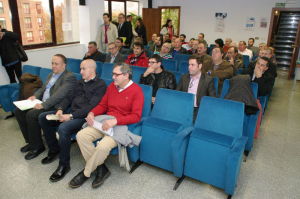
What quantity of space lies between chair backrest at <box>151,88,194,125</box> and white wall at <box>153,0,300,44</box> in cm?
733

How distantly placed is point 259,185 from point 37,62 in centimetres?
515

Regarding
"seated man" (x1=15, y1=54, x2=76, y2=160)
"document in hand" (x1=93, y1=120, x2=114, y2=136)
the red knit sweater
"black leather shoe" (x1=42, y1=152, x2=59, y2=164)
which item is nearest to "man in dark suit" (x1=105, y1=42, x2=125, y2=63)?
"seated man" (x1=15, y1=54, x2=76, y2=160)

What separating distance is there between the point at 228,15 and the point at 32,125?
8.22m

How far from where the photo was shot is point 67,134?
2.55 metres

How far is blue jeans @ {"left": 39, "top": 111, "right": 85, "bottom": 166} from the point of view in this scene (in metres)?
2.54

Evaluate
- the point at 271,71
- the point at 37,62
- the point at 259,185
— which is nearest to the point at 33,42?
the point at 37,62

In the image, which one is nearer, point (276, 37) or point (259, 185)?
→ point (259, 185)

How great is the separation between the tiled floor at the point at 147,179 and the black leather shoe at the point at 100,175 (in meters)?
0.05

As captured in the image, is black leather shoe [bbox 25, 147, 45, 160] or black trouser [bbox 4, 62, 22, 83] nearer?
black leather shoe [bbox 25, 147, 45, 160]

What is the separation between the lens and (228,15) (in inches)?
356

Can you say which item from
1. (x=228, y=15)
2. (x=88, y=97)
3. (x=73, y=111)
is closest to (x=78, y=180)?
(x=73, y=111)

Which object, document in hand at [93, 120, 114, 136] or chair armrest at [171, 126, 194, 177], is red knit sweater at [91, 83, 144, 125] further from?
chair armrest at [171, 126, 194, 177]

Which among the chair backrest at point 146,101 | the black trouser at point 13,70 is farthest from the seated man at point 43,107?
the black trouser at point 13,70

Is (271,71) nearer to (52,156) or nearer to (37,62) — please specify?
(52,156)
